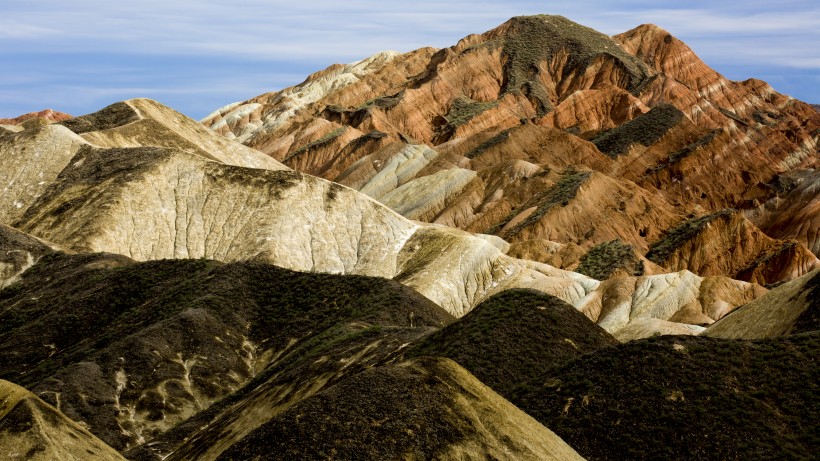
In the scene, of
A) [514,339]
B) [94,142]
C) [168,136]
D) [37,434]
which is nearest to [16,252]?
[94,142]

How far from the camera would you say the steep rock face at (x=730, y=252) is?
584 feet

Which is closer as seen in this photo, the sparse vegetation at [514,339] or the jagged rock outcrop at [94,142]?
the sparse vegetation at [514,339]

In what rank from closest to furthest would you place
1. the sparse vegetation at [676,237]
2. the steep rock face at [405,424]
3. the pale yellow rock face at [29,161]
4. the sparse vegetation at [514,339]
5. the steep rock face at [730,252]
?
the steep rock face at [405,424]
the sparse vegetation at [514,339]
the pale yellow rock face at [29,161]
the steep rock face at [730,252]
the sparse vegetation at [676,237]

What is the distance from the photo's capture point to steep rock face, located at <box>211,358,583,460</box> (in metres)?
46.2

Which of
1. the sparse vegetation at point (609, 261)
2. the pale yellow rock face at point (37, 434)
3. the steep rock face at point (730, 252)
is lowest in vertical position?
the steep rock face at point (730, 252)

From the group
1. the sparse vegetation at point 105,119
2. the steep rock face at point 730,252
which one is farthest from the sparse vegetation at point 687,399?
the sparse vegetation at point 105,119

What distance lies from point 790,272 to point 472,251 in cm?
5907

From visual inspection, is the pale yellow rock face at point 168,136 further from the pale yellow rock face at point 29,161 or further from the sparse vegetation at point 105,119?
the pale yellow rock face at point 29,161

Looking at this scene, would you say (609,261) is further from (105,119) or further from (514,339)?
(514,339)

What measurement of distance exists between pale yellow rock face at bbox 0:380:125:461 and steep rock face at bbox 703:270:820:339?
45.3 meters

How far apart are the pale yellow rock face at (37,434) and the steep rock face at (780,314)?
45.3 m

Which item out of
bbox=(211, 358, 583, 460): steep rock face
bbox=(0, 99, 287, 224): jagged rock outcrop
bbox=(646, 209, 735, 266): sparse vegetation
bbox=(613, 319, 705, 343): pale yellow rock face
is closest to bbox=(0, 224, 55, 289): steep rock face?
bbox=(0, 99, 287, 224): jagged rock outcrop

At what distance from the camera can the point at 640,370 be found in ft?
198

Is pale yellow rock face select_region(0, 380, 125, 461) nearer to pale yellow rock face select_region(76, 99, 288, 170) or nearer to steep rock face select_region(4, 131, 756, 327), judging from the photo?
steep rock face select_region(4, 131, 756, 327)
